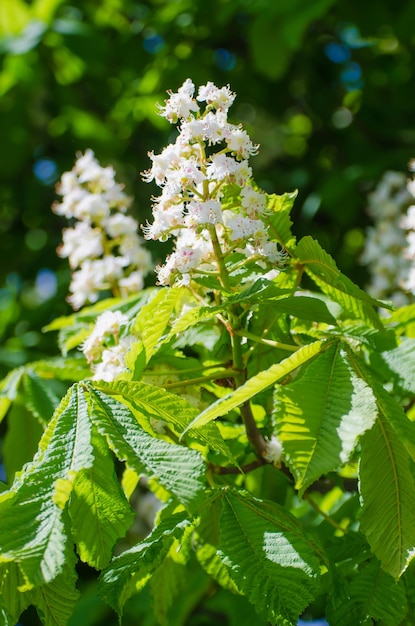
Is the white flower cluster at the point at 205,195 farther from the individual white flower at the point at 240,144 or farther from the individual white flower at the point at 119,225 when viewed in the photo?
the individual white flower at the point at 119,225

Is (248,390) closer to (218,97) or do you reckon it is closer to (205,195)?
(205,195)

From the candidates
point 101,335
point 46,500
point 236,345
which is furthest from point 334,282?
point 46,500

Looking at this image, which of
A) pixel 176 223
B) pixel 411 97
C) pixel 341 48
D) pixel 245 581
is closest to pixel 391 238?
pixel 411 97

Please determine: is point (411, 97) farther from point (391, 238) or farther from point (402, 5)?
point (391, 238)

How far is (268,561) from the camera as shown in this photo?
110cm

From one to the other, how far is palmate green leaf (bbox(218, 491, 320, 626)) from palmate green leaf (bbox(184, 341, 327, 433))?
5.9 inches

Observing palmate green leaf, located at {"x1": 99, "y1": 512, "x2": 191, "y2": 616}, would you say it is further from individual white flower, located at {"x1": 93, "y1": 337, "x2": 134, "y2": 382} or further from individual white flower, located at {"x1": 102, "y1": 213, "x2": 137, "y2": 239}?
individual white flower, located at {"x1": 102, "y1": 213, "x2": 137, "y2": 239}

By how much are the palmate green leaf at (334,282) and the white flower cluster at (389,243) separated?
138 cm

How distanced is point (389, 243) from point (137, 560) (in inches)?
81.0

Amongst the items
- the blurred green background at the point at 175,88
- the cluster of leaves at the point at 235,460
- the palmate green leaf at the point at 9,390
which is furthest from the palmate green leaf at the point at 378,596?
the blurred green background at the point at 175,88

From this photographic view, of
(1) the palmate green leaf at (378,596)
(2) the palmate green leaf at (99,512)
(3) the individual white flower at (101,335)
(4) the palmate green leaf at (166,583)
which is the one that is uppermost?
(3) the individual white flower at (101,335)

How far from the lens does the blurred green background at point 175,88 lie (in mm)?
3537

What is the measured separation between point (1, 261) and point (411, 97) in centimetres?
197

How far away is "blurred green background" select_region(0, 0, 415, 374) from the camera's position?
354 centimetres
